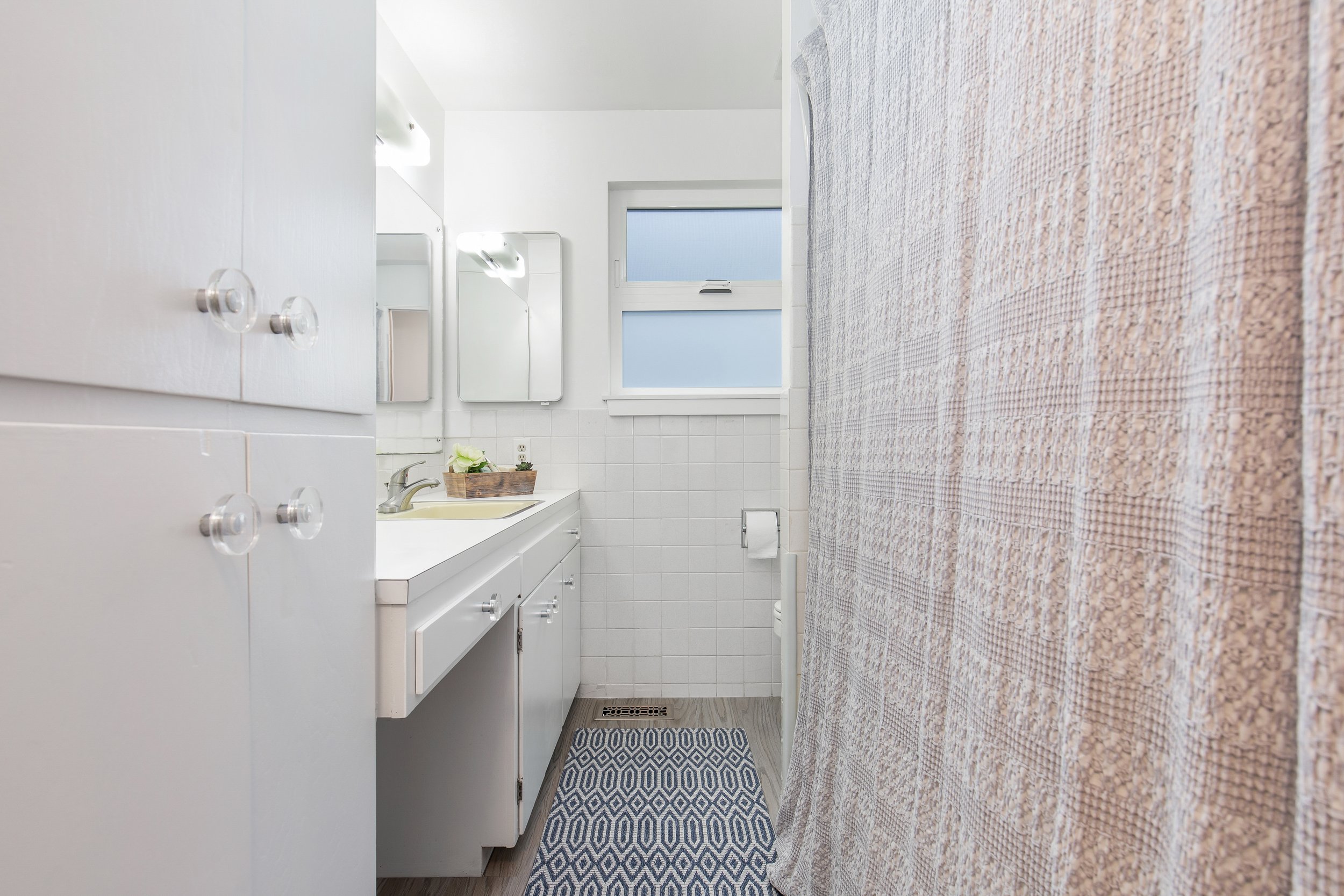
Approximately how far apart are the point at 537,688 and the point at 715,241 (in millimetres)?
1987

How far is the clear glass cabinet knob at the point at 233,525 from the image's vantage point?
49cm

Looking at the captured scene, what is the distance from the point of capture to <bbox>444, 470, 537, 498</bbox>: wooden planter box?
7.41 ft

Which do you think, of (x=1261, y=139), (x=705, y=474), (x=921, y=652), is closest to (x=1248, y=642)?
(x=1261, y=139)

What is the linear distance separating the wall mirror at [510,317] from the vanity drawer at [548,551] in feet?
1.93

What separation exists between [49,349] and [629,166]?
8.43 feet

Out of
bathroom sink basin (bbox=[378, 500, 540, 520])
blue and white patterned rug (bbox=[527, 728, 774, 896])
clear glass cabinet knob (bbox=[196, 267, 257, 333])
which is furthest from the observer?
bathroom sink basin (bbox=[378, 500, 540, 520])

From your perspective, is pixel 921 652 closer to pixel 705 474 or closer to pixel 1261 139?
pixel 1261 139

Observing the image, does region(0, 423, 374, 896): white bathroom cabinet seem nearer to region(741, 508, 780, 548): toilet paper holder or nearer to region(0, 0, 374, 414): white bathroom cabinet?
region(0, 0, 374, 414): white bathroom cabinet

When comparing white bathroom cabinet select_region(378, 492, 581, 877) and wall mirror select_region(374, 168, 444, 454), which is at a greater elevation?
wall mirror select_region(374, 168, 444, 454)

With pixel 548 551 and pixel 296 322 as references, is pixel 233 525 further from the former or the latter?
pixel 548 551

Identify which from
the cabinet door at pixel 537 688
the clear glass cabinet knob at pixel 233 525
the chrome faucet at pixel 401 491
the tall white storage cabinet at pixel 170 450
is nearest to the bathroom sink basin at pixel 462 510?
the chrome faucet at pixel 401 491

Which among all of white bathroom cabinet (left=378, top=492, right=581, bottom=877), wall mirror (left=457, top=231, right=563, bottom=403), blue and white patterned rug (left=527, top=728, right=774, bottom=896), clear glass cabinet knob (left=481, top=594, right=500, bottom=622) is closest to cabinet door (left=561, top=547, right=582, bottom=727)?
blue and white patterned rug (left=527, top=728, right=774, bottom=896)

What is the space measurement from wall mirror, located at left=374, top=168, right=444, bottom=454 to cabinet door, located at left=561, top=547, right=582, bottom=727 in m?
0.76

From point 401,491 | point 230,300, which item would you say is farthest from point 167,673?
point 401,491
